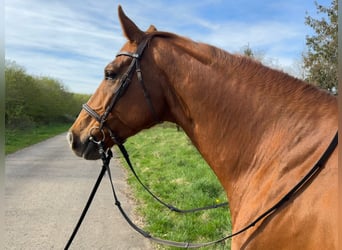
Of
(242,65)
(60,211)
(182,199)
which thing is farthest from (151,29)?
(60,211)

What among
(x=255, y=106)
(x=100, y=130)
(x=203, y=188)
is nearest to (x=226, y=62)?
(x=255, y=106)

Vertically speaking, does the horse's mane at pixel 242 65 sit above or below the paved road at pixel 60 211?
above

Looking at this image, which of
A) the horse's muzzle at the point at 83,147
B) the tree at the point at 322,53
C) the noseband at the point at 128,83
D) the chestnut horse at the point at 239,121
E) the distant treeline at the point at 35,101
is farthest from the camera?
the distant treeline at the point at 35,101

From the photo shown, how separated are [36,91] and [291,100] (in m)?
43.7

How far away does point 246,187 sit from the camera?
2363mm

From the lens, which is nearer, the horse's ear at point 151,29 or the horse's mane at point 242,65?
the horse's mane at point 242,65

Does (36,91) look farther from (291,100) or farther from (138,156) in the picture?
(291,100)

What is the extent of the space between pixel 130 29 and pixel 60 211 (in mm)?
5533

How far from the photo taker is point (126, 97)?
2760mm

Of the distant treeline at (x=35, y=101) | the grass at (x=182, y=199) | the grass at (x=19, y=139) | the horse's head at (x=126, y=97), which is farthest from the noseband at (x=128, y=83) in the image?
the distant treeline at (x=35, y=101)

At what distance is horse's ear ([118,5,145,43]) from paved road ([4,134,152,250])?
142 inches

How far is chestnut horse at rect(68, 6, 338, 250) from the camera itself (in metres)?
1.94

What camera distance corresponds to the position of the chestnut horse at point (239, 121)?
6.38 feet

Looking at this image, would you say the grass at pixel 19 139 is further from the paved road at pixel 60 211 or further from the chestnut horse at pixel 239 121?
the chestnut horse at pixel 239 121
